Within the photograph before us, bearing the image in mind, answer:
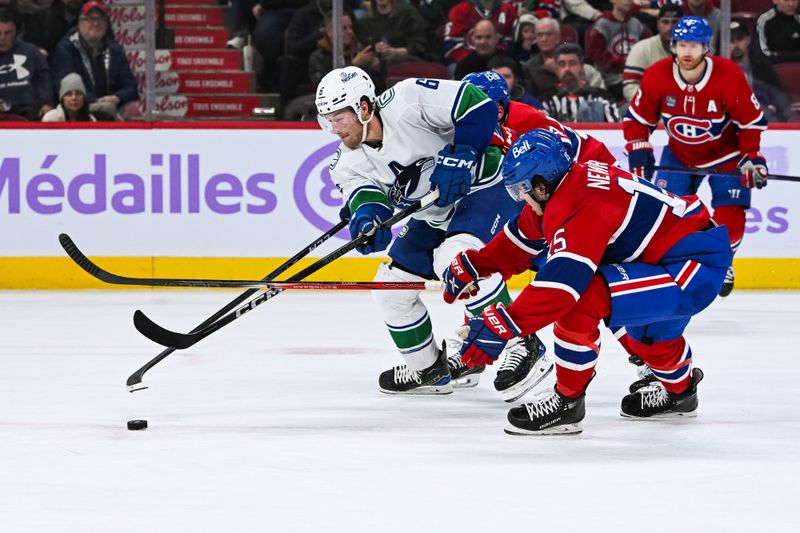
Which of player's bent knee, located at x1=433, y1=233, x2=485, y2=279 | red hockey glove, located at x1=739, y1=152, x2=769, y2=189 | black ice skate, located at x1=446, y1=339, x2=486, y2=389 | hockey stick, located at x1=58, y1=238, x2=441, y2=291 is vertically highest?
player's bent knee, located at x1=433, y1=233, x2=485, y2=279

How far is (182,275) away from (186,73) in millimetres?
1107

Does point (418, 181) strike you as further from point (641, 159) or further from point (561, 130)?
point (641, 159)

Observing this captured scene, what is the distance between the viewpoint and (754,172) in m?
6.02

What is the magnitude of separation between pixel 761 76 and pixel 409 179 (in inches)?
150

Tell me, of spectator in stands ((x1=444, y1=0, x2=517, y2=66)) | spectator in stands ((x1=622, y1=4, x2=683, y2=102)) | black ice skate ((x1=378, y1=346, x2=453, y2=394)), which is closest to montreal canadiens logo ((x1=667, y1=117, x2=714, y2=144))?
spectator in stands ((x1=622, y1=4, x2=683, y2=102))

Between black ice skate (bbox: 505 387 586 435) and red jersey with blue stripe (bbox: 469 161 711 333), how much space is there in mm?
286

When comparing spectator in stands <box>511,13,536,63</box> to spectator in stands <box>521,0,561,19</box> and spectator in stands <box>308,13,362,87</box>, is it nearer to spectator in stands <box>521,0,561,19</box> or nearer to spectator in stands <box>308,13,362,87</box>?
spectator in stands <box>521,0,561,19</box>

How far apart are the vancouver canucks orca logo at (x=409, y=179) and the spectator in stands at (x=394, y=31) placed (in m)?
3.35

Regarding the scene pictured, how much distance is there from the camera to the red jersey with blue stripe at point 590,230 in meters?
3.46

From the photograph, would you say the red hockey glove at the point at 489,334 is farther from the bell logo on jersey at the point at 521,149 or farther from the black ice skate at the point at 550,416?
the bell logo on jersey at the point at 521,149

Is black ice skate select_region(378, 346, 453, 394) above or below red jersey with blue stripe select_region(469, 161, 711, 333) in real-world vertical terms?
below

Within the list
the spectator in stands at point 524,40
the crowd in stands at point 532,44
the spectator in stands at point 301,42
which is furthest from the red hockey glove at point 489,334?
the spectator in stands at point 524,40

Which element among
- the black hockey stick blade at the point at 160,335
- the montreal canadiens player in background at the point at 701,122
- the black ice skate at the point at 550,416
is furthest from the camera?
the montreal canadiens player in background at the point at 701,122

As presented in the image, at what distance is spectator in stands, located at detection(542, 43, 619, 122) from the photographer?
25.5 ft
